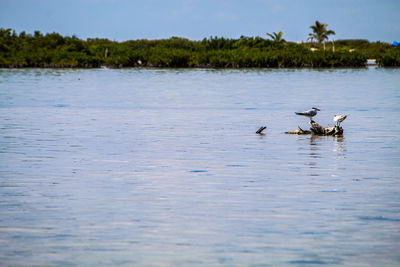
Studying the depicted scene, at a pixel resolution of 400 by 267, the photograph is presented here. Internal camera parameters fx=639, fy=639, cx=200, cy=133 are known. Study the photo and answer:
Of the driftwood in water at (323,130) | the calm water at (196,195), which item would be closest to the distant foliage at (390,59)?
the calm water at (196,195)

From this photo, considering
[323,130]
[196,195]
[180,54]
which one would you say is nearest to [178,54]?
[180,54]

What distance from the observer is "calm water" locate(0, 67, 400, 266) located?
6.90 m

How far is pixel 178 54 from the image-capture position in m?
84.6

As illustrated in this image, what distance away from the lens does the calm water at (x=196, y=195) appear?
690cm

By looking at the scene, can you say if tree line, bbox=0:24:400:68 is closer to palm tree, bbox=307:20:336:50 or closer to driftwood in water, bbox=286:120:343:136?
palm tree, bbox=307:20:336:50

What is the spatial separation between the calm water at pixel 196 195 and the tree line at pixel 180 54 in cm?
6341

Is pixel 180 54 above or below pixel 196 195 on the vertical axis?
above

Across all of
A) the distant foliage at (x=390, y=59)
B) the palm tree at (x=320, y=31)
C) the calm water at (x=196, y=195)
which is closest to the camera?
the calm water at (x=196, y=195)

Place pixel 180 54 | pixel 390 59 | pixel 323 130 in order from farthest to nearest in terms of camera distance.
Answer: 1. pixel 180 54
2. pixel 390 59
3. pixel 323 130

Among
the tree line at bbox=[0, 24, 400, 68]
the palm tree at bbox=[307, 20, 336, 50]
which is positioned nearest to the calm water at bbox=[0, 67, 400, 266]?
the tree line at bbox=[0, 24, 400, 68]

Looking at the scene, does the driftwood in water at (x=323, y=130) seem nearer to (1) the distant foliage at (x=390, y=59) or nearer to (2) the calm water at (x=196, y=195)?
(2) the calm water at (x=196, y=195)

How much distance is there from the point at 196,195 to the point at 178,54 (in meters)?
75.9

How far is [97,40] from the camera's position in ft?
343

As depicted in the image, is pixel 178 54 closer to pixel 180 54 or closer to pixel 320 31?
pixel 180 54
